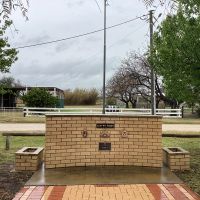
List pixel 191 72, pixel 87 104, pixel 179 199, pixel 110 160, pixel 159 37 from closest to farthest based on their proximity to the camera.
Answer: pixel 179 199
pixel 110 160
pixel 191 72
pixel 159 37
pixel 87 104

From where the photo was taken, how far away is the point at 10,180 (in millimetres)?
8945

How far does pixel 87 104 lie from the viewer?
246 feet

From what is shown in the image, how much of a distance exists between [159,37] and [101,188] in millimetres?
6169

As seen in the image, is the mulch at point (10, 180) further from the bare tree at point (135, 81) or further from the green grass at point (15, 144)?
the bare tree at point (135, 81)

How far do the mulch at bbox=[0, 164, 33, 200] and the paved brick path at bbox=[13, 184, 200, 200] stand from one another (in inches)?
7.6

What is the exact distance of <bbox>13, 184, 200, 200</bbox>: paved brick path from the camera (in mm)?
7359

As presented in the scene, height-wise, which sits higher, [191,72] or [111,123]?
[191,72]

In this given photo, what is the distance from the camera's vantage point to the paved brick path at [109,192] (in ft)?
24.1

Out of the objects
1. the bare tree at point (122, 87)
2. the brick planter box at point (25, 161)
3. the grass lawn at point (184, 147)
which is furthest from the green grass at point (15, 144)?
the bare tree at point (122, 87)

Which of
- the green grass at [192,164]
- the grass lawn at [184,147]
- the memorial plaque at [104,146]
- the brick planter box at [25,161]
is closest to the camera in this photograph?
the green grass at [192,164]

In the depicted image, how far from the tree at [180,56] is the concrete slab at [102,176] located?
2.83 m

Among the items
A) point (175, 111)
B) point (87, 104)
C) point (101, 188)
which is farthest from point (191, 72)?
point (87, 104)

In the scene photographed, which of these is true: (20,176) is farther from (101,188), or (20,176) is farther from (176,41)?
(176,41)

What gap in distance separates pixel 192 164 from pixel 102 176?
118 inches
